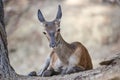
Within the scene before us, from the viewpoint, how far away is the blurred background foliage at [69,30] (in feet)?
70.6

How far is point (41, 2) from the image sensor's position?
2428 centimetres

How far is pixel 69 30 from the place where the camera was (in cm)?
2181

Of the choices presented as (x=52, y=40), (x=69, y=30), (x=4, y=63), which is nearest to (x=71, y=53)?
(x=52, y=40)

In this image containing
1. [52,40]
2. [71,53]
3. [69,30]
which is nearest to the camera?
[52,40]

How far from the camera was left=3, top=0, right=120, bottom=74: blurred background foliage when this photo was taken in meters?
21.5

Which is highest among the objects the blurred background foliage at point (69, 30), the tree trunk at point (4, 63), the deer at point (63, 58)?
the tree trunk at point (4, 63)

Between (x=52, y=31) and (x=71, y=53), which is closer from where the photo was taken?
(x=52, y=31)

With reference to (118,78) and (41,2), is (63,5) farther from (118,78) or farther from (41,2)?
(118,78)

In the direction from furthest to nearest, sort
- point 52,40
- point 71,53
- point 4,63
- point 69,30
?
point 69,30, point 71,53, point 52,40, point 4,63

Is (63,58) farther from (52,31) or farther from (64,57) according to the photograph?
(52,31)

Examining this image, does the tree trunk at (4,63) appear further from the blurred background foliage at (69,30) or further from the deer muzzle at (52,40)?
the blurred background foliage at (69,30)

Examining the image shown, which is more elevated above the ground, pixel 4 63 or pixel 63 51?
pixel 4 63

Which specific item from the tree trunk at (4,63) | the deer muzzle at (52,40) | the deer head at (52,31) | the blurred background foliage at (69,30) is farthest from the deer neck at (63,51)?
the blurred background foliage at (69,30)

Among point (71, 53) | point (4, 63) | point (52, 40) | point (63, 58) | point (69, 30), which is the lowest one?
point (69, 30)
